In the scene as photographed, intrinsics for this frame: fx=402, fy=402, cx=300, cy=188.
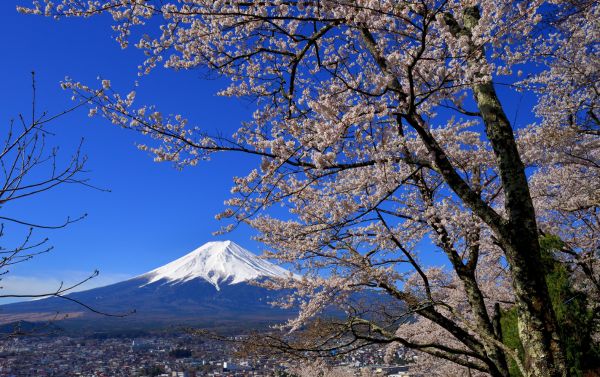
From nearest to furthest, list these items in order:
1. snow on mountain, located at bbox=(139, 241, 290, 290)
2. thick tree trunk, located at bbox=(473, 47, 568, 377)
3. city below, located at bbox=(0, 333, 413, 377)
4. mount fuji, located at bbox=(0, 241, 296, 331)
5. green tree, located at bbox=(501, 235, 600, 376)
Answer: thick tree trunk, located at bbox=(473, 47, 568, 377) → green tree, located at bbox=(501, 235, 600, 376) → city below, located at bbox=(0, 333, 413, 377) → mount fuji, located at bbox=(0, 241, 296, 331) → snow on mountain, located at bbox=(139, 241, 290, 290)

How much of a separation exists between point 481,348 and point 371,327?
4.32ft

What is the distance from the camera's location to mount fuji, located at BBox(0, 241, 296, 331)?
112 metres

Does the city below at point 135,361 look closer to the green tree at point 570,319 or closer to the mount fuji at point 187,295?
the green tree at point 570,319

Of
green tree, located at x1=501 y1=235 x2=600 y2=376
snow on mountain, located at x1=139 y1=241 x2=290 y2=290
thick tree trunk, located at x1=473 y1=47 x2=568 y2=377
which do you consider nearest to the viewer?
thick tree trunk, located at x1=473 y1=47 x2=568 y2=377

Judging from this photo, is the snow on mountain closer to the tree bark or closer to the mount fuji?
the mount fuji

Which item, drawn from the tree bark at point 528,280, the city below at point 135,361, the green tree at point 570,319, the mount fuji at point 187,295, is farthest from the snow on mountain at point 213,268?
the tree bark at point 528,280

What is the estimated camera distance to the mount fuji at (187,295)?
368ft

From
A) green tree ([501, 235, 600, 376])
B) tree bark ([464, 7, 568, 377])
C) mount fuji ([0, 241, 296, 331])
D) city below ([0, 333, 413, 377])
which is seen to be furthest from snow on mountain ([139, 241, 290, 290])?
tree bark ([464, 7, 568, 377])

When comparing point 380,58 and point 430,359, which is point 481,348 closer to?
point 380,58

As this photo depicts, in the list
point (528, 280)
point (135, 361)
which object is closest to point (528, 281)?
point (528, 280)

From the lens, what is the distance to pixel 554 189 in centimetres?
997

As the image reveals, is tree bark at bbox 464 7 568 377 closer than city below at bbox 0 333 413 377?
Yes

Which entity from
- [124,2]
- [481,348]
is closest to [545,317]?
[481,348]

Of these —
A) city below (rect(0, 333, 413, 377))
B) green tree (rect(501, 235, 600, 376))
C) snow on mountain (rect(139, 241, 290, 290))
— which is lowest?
city below (rect(0, 333, 413, 377))
